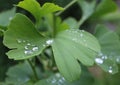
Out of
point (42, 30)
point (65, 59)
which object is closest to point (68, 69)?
point (65, 59)

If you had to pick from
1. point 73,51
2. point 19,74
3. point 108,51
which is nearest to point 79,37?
point 73,51

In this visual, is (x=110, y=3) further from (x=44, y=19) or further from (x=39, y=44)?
(x=39, y=44)

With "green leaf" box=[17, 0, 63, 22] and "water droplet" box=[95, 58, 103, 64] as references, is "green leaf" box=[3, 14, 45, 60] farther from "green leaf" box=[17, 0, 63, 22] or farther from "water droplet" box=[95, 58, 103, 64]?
"water droplet" box=[95, 58, 103, 64]

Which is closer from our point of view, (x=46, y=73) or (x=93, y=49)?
(x=93, y=49)

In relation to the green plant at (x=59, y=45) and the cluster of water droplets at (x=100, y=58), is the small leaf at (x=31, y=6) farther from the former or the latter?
the cluster of water droplets at (x=100, y=58)

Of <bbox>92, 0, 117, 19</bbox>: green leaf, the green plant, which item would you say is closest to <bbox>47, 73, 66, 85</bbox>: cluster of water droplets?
the green plant

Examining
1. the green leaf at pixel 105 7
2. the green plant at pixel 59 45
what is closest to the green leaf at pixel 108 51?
the green plant at pixel 59 45
